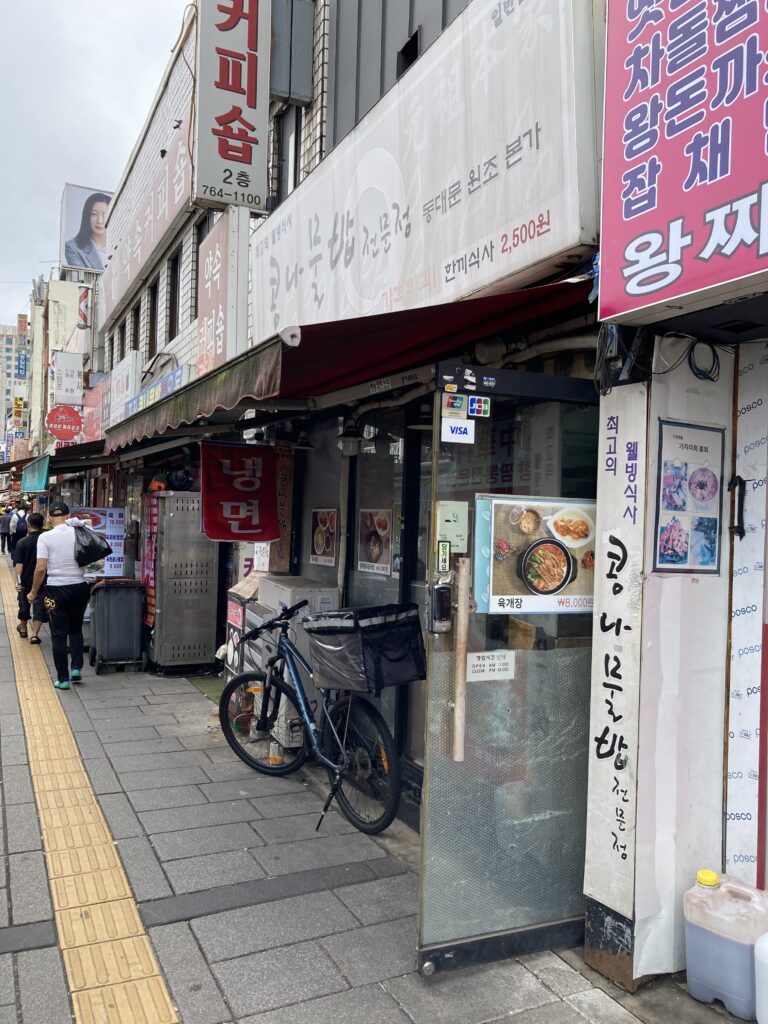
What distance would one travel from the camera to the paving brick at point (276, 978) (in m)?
3.03

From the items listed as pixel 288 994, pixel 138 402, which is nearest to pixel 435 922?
pixel 288 994

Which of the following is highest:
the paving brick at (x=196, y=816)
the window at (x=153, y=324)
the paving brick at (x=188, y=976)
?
the window at (x=153, y=324)

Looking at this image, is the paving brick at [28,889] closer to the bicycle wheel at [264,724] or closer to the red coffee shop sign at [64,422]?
the bicycle wheel at [264,724]

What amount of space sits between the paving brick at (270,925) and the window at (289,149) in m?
7.06

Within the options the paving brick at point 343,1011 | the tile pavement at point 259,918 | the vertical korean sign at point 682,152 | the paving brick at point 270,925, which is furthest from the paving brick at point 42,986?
the vertical korean sign at point 682,152

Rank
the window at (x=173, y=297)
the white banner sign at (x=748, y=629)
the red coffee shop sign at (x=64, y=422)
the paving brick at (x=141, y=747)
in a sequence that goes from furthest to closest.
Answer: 1. the red coffee shop sign at (x=64, y=422)
2. the window at (x=173, y=297)
3. the paving brick at (x=141, y=747)
4. the white banner sign at (x=748, y=629)

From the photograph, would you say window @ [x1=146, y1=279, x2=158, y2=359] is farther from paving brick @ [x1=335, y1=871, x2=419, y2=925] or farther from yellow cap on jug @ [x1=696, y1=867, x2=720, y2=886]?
yellow cap on jug @ [x1=696, y1=867, x2=720, y2=886]

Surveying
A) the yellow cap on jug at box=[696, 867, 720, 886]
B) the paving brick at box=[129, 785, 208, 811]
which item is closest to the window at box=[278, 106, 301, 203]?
the paving brick at box=[129, 785, 208, 811]

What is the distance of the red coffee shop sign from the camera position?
19.8 meters

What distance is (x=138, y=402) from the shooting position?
12516 millimetres

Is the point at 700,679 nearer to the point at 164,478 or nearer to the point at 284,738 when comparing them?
the point at 284,738

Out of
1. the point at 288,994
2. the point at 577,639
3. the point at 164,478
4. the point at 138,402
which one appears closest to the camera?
the point at 288,994

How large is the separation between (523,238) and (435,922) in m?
3.16

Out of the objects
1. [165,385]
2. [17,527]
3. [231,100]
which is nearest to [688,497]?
[231,100]
